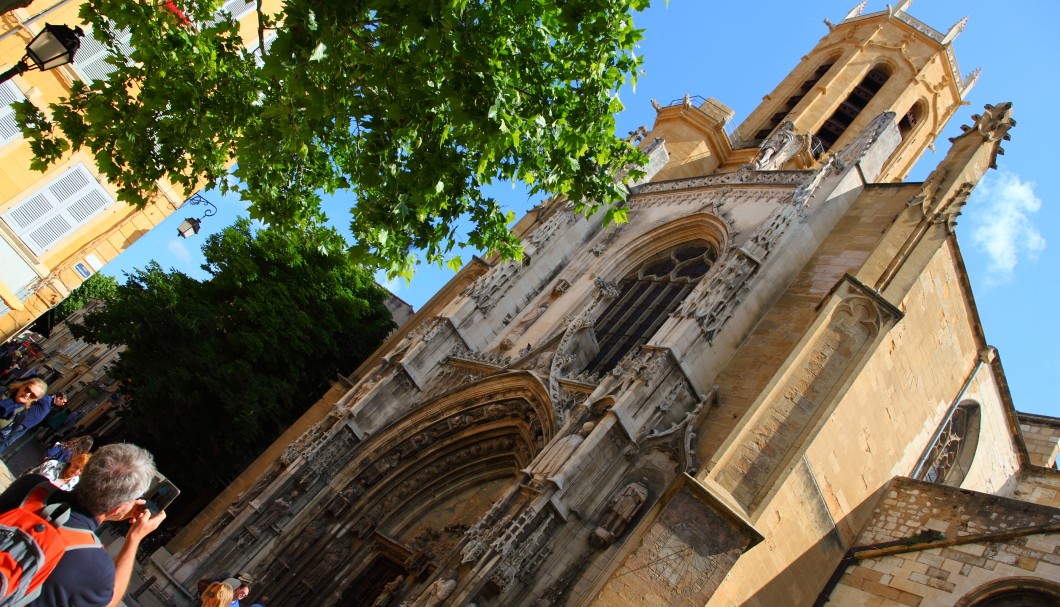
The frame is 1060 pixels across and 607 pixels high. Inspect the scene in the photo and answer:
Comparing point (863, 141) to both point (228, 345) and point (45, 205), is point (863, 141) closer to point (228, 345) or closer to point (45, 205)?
point (228, 345)

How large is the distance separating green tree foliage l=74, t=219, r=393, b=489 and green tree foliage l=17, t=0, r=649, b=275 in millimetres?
7225

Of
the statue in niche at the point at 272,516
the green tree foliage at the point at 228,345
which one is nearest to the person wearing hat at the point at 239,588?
the statue in niche at the point at 272,516

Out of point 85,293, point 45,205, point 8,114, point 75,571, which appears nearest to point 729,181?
point 45,205

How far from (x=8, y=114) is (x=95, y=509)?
1295cm

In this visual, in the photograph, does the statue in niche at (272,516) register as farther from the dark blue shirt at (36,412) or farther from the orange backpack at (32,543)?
the orange backpack at (32,543)

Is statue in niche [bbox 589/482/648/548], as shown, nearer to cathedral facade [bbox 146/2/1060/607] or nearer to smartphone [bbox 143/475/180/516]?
cathedral facade [bbox 146/2/1060/607]

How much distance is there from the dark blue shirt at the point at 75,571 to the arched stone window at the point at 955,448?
13.5 meters

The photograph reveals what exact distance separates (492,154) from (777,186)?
28.0ft

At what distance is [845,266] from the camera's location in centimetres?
1193

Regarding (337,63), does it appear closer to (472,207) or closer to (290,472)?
(472,207)

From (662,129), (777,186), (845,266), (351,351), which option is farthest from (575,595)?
(662,129)

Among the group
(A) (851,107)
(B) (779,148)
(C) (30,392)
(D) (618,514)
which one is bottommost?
(C) (30,392)

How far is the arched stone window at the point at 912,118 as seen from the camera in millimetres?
22922

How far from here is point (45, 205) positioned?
44.5 ft
